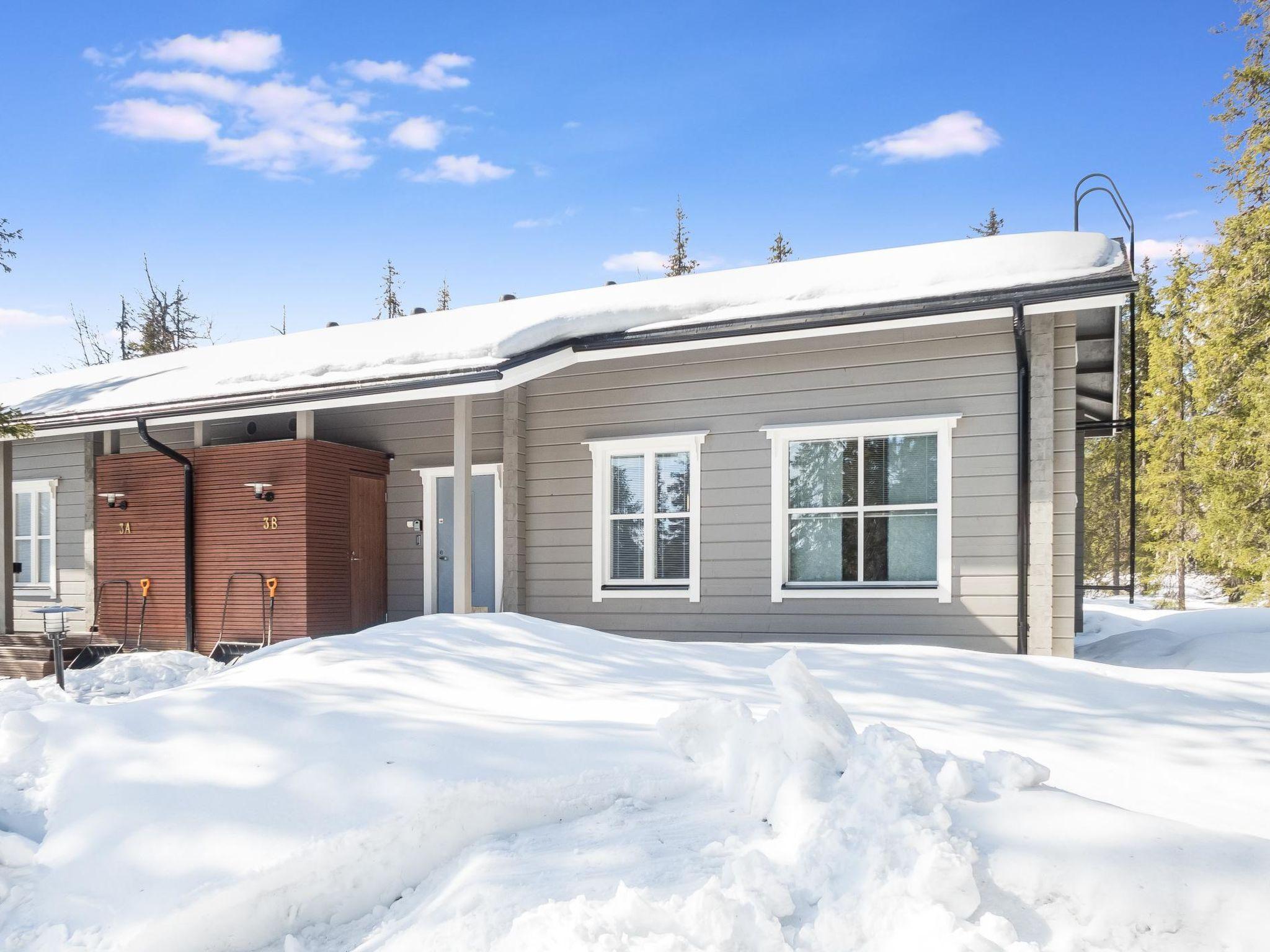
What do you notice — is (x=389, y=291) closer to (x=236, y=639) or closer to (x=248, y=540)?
(x=248, y=540)

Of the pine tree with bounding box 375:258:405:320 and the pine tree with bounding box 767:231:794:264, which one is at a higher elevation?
the pine tree with bounding box 767:231:794:264

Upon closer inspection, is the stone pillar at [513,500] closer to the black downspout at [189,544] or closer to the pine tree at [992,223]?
the black downspout at [189,544]

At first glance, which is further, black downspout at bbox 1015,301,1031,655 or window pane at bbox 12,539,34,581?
window pane at bbox 12,539,34,581

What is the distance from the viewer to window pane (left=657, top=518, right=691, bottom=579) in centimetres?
759

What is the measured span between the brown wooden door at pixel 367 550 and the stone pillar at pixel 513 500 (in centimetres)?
186

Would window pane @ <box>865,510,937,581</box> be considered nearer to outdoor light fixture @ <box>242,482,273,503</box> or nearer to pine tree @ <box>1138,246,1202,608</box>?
outdoor light fixture @ <box>242,482,273,503</box>

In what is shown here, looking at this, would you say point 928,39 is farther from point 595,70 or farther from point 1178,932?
point 1178,932

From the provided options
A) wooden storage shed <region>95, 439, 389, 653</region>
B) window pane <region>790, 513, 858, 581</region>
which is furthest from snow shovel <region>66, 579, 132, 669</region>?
window pane <region>790, 513, 858, 581</region>

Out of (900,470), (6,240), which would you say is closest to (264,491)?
(900,470)

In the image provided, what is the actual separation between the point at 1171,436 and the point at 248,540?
18.0 meters

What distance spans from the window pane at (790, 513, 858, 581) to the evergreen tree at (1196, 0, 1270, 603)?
400 inches

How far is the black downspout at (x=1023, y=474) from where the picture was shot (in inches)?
245

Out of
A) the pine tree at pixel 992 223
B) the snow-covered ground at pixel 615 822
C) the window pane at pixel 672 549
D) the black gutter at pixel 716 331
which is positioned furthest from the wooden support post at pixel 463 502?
the pine tree at pixel 992 223

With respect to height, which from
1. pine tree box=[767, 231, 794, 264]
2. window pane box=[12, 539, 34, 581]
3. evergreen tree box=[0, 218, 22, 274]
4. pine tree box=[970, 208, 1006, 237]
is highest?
pine tree box=[970, 208, 1006, 237]
